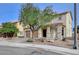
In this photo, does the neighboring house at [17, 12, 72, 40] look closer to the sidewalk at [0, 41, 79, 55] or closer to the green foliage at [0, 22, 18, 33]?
the green foliage at [0, 22, 18, 33]

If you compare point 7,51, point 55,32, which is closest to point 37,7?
point 55,32

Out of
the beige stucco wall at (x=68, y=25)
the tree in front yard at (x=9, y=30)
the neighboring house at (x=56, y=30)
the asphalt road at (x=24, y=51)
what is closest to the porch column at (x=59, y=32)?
the neighboring house at (x=56, y=30)

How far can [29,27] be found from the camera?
22.4ft

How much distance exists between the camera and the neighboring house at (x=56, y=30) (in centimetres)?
679

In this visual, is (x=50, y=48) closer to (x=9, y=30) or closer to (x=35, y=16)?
(x=35, y=16)

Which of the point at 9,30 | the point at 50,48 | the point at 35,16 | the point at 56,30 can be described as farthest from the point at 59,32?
the point at 9,30

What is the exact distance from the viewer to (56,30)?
6.86 m

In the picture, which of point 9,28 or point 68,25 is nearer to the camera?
point 68,25

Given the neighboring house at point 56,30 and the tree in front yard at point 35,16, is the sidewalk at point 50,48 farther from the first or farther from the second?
the tree in front yard at point 35,16

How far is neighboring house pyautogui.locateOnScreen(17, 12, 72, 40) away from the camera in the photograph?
22.3ft

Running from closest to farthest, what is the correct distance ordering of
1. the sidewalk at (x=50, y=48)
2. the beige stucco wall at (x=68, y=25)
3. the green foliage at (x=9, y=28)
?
the sidewalk at (x=50, y=48), the beige stucco wall at (x=68, y=25), the green foliage at (x=9, y=28)
